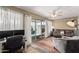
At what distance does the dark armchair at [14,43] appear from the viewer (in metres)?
2.17

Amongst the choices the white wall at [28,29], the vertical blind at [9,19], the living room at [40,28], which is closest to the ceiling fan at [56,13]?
the living room at [40,28]

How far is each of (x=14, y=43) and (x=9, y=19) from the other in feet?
1.62

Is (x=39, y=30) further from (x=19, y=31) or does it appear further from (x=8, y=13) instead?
(x=8, y=13)

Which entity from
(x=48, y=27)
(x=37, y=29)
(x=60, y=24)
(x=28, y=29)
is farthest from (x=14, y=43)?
(x=60, y=24)

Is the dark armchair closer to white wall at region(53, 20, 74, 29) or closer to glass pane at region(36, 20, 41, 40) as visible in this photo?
glass pane at region(36, 20, 41, 40)

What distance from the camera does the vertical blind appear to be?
2.12 m

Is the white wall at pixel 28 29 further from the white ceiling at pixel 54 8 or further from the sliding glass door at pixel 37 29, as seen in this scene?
the white ceiling at pixel 54 8

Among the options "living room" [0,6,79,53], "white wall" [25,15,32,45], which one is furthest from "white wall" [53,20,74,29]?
"white wall" [25,15,32,45]

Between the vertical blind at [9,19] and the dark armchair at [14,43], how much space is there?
0.21 metres

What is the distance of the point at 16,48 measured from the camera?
2238 mm

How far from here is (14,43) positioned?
223 centimetres

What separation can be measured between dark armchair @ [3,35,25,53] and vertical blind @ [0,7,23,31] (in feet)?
0.68

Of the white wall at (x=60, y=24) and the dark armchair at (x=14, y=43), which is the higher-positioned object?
the white wall at (x=60, y=24)

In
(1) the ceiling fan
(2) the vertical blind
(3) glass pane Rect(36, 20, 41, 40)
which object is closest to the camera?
(2) the vertical blind
